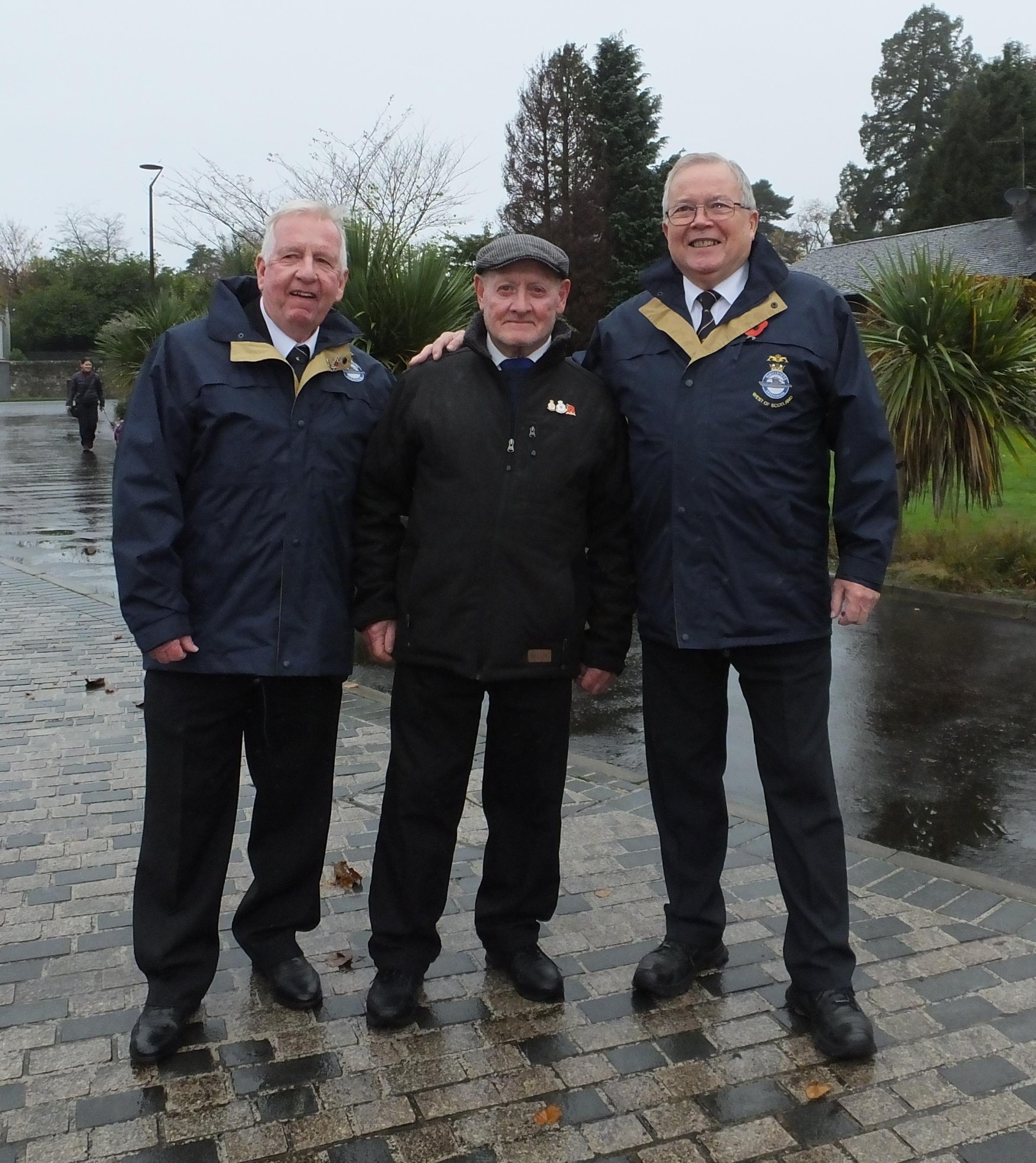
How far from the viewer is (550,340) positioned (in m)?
3.33

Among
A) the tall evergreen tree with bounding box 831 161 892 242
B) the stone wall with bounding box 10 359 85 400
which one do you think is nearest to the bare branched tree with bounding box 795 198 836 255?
the tall evergreen tree with bounding box 831 161 892 242

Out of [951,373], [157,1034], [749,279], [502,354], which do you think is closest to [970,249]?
[951,373]

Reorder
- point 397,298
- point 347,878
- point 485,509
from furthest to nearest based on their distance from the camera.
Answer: point 397,298
point 347,878
point 485,509

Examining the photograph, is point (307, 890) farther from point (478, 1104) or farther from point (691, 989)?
point (691, 989)

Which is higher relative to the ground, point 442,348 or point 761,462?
point 442,348

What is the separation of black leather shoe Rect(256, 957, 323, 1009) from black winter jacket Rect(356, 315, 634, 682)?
94 centimetres

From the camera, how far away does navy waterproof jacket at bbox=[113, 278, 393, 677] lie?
3.07 meters

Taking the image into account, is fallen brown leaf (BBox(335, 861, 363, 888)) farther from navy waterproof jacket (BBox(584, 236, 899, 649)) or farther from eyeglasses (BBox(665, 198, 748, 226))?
eyeglasses (BBox(665, 198, 748, 226))

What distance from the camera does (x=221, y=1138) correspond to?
2742 millimetres

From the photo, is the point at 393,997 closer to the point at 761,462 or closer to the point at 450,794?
the point at 450,794

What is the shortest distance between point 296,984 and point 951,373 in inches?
334

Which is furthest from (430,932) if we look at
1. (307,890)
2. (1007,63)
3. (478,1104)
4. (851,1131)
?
(1007,63)

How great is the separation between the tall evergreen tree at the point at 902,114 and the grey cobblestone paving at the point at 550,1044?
68.7 meters

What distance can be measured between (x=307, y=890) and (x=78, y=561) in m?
9.86
